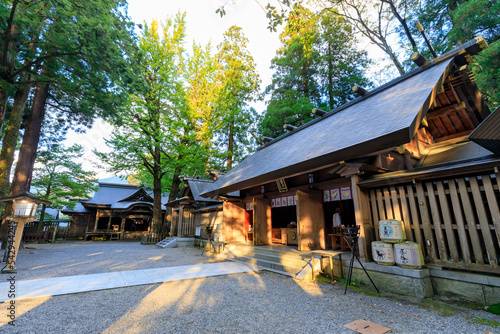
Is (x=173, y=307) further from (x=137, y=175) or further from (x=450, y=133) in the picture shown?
(x=137, y=175)

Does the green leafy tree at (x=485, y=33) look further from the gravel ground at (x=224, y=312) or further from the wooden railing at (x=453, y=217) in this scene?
the gravel ground at (x=224, y=312)

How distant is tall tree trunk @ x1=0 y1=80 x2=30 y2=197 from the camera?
9562 millimetres

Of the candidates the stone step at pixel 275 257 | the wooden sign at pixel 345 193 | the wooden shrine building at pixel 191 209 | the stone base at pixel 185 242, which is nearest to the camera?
the stone step at pixel 275 257

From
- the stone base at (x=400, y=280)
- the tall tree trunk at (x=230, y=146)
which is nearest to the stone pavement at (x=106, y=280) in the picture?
the stone base at (x=400, y=280)

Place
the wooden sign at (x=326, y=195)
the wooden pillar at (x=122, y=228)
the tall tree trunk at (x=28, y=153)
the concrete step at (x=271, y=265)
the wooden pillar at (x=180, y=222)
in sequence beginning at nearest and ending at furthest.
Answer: the concrete step at (x=271, y=265)
the wooden sign at (x=326, y=195)
the tall tree trunk at (x=28, y=153)
the wooden pillar at (x=180, y=222)
the wooden pillar at (x=122, y=228)

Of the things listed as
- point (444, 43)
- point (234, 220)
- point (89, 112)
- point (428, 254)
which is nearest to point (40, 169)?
point (89, 112)

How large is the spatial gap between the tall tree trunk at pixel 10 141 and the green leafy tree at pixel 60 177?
6.58 metres

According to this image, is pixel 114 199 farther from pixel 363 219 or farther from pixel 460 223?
pixel 460 223

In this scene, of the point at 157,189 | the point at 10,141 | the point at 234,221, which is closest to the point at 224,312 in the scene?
the point at 234,221

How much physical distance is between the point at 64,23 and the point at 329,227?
40.6 feet

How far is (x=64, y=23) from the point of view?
6746 millimetres

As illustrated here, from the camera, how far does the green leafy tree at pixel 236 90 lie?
18672 mm

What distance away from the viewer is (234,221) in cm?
1055

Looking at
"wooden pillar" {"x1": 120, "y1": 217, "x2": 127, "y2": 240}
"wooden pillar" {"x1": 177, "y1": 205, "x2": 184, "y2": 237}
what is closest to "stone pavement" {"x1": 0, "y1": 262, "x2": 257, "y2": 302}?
"wooden pillar" {"x1": 177, "y1": 205, "x2": 184, "y2": 237}
